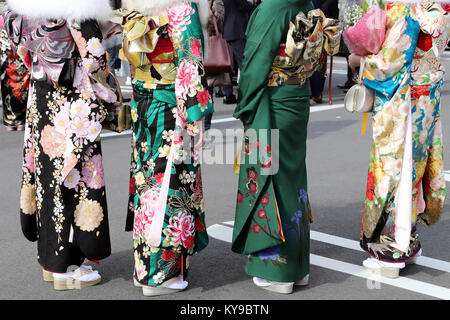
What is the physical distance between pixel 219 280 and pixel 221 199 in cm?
170

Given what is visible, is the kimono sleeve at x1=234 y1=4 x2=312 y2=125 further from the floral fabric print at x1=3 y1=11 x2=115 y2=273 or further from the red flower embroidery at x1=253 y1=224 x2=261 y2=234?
the floral fabric print at x1=3 y1=11 x2=115 y2=273

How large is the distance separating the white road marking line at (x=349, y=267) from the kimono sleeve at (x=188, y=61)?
1.36 metres

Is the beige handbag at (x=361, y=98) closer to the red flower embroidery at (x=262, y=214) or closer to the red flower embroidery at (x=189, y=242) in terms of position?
the red flower embroidery at (x=262, y=214)

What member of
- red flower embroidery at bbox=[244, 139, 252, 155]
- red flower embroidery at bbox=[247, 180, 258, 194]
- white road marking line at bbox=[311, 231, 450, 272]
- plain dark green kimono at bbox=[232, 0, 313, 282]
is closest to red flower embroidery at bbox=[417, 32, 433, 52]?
plain dark green kimono at bbox=[232, 0, 313, 282]

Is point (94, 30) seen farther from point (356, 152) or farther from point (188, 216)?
point (356, 152)

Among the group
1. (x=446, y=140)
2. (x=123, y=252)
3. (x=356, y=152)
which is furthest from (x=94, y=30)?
(x=446, y=140)

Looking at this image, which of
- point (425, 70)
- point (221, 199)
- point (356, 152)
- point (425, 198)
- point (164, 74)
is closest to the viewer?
point (164, 74)

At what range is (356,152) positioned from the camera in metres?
7.32

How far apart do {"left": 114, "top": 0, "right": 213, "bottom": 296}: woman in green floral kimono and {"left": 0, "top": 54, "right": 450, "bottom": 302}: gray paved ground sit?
263mm

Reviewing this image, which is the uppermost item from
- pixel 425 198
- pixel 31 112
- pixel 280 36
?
Answer: pixel 280 36

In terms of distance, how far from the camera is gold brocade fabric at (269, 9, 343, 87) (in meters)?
3.69

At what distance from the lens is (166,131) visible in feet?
12.2

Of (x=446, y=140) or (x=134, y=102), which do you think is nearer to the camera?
(x=134, y=102)

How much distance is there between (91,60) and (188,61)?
54 centimetres
